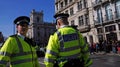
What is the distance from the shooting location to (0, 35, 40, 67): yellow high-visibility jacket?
354cm

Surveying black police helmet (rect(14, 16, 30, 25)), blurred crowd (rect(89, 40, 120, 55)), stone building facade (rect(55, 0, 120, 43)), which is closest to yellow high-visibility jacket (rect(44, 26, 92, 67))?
black police helmet (rect(14, 16, 30, 25))

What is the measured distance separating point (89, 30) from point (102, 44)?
9.35 meters

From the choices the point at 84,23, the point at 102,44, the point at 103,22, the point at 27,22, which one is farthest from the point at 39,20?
the point at 27,22

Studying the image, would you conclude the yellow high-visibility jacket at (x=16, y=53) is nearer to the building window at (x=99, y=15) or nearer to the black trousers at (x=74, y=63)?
the black trousers at (x=74, y=63)

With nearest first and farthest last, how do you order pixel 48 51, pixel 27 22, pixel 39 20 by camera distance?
pixel 48 51 → pixel 27 22 → pixel 39 20

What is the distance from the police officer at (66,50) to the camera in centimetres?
374

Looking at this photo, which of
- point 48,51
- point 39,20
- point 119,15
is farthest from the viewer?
point 39,20

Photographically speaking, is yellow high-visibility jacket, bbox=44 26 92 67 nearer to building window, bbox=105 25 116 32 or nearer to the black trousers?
the black trousers

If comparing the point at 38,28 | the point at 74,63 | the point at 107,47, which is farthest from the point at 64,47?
the point at 38,28

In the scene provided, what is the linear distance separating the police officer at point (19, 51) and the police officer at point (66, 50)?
299 mm

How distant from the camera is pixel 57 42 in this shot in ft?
12.6

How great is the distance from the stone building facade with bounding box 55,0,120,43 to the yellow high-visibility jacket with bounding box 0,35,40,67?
2880 centimetres

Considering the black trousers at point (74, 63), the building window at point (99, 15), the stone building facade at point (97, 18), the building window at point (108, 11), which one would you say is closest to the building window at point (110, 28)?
the stone building facade at point (97, 18)

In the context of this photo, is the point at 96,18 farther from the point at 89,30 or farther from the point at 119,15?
the point at 119,15
